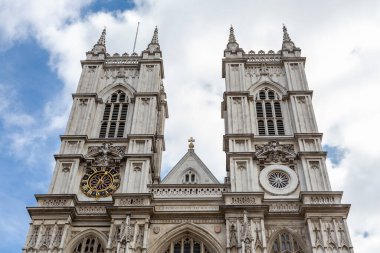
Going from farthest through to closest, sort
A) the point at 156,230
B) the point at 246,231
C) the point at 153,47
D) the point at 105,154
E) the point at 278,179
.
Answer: the point at 153,47, the point at 105,154, the point at 278,179, the point at 156,230, the point at 246,231

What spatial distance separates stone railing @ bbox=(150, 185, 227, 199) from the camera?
90.4ft

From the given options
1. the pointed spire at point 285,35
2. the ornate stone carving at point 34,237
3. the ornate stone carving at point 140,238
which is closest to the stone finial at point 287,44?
the pointed spire at point 285,35

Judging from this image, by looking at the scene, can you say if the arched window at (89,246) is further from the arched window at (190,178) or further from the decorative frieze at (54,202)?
the arched window at (190,178)

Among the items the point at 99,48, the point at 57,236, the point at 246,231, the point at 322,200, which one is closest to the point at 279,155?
the point at 322,200

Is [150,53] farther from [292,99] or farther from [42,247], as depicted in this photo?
[42,247]

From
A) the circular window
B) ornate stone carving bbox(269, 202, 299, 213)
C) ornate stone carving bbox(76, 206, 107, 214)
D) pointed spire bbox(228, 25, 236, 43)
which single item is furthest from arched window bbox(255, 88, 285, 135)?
ornate stone carving bbox(76, 206, 107, 214)

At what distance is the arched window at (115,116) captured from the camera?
1248 inches

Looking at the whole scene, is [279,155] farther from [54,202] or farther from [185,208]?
[54,202]

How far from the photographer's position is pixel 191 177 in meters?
30.1

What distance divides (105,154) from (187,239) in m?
7.50

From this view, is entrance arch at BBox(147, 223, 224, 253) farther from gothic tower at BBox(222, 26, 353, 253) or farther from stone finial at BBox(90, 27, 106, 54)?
stone finial at BBox(90, 27, 106, 54)

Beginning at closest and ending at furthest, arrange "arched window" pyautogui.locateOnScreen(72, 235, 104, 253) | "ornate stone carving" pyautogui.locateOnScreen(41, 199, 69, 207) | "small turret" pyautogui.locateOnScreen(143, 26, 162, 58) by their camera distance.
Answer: "arched window" pyautogui.locateOnScreen(72, 235, 104, 253) → "ornate stone carving" pyautogui.locateOnScreen(41, 199, 69, 207) → "small turret" pyautogui.locateOnScreen(143, 26, 162, 58)

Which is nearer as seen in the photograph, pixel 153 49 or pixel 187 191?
pixel 187 191

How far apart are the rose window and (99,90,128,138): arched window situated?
31.5ft
